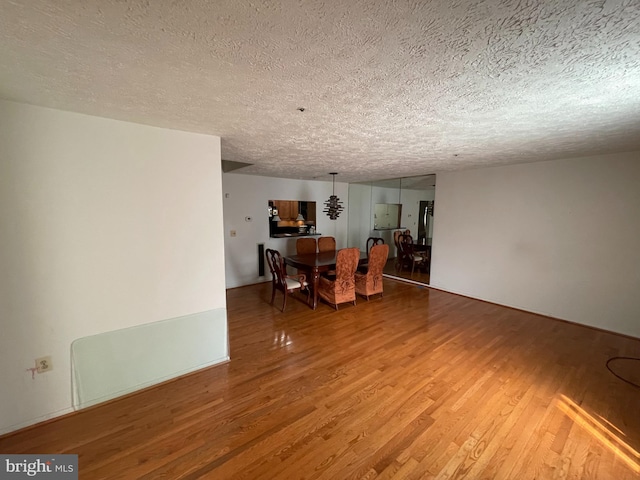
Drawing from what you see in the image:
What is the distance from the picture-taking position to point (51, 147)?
70.7 inches

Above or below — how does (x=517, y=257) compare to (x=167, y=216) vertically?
below

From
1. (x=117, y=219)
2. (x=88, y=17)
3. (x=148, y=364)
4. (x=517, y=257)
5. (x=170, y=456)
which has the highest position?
(x=88, y=17)

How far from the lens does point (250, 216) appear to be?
5320mm

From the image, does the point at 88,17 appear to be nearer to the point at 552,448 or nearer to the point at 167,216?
the point at 167,216

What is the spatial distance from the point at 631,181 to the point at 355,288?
3938mm

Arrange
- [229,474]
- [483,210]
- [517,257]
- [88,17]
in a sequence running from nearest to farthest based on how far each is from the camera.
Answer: [88,17]
[229,474]
[517,257]
[483,210]

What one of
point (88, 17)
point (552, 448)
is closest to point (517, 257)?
point (552, 448)

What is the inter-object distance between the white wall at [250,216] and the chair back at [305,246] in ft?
3.05

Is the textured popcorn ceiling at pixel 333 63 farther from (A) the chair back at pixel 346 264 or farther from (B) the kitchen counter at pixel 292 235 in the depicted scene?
(B) the kitchen counter at pixel 292 235

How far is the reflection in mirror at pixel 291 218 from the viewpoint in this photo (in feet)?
18.8

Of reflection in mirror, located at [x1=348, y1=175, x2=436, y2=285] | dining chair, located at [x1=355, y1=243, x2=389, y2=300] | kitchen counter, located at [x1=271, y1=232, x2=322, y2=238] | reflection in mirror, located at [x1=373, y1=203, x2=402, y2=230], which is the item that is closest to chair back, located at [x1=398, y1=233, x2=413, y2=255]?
reflection in mirror, located at [x1=348, y1=175, x2=436, y2=285]

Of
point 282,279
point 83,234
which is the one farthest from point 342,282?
point 83,234

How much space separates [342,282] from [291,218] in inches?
99.0

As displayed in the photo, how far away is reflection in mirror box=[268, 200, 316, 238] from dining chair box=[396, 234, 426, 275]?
2.23 meters
